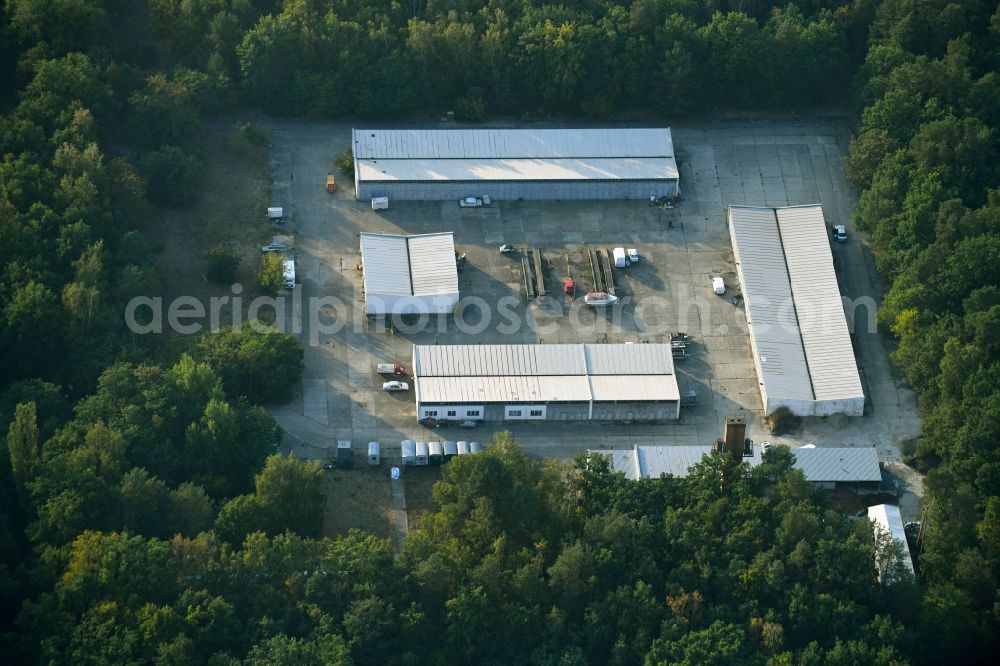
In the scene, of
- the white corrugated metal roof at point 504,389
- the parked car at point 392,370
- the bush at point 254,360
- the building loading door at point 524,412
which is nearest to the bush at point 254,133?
the bush at point 254,360

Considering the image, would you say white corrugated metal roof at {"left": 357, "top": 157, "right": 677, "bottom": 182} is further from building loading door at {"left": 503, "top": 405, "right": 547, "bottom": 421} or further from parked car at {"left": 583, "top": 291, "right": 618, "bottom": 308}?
building loading door at {"left": 503, "top": 405, "right": 547, "bottom": 421}

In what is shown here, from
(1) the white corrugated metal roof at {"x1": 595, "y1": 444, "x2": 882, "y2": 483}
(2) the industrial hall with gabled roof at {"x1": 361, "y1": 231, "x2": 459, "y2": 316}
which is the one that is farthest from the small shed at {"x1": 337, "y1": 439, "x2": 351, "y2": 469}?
(1) the white corrugated metal roof at {"x1": 595, "y1": 444, "x2": 882, "y2": 483}

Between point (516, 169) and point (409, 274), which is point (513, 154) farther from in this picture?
point (409, 274)

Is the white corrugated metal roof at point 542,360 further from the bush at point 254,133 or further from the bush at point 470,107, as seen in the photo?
the bush at point 470,107

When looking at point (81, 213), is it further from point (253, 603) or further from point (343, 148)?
point (253, 603)

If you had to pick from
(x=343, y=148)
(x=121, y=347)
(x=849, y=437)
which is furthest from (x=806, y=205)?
(x=121, y=347)

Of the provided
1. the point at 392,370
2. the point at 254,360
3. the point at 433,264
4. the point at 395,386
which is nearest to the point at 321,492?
the point at 254,360
